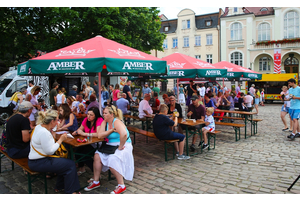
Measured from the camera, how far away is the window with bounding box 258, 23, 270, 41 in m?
32.4

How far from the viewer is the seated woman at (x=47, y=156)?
3643 mm

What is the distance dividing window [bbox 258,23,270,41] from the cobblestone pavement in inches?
1188

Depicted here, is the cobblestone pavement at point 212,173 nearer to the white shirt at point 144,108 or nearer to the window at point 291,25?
the white shirt at point 144,108

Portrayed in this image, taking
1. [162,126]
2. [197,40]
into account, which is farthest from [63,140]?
[197,40]

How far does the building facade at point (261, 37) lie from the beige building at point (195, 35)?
1537mm

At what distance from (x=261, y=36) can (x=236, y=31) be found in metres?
3.58

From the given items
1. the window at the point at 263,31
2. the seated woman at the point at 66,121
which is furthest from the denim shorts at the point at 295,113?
the window at the point at 263,31

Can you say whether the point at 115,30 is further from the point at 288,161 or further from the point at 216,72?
the point at 288,161

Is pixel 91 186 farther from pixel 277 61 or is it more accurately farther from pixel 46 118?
pixel 277 61

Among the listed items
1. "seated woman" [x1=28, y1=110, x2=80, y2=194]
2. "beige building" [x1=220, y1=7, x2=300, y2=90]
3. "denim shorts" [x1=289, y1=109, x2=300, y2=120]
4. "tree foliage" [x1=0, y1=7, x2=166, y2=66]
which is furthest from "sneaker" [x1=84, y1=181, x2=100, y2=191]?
"beige building" [x1=220, y1=7, x2=300, y2=90]

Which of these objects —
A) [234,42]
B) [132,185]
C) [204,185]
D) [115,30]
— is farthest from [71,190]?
[234,42]

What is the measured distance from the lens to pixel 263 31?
3275 centimetres

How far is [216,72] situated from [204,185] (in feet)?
15.8

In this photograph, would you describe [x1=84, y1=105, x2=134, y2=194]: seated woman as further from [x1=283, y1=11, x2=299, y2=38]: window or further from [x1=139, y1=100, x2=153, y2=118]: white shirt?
[x1=283, y1=11, x2=299, y2=38]: window
